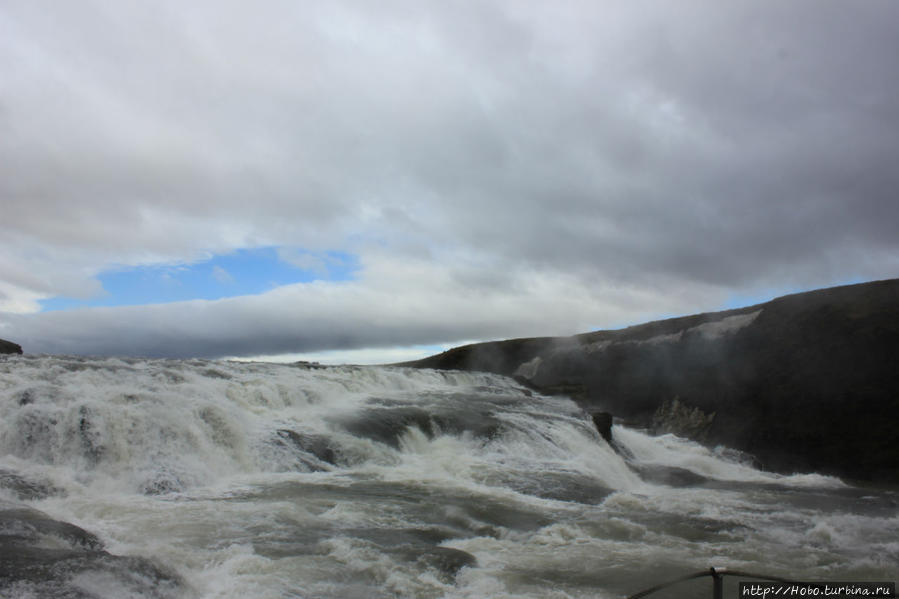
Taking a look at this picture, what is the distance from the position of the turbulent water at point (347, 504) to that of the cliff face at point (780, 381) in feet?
7.54

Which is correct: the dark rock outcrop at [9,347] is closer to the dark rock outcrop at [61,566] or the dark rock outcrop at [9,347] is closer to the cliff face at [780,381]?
the dark rock outcrop at [61,566]

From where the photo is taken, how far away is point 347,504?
26.2 feet

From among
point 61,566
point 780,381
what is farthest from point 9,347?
point 780,381

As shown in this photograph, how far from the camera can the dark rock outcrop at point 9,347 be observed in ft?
56.3

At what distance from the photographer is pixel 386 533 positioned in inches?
269

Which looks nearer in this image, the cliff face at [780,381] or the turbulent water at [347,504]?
the turbulent water at [347,504]

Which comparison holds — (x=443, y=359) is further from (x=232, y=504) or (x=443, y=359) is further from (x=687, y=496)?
(x=232, y=504)

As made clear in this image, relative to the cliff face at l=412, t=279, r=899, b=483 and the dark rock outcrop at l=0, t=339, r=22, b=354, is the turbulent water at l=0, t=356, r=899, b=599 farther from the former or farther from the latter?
the dark rock outcrop at l=0, t=339, r=22, b=354

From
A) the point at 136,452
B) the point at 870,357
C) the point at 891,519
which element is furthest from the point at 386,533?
the point at 870,357

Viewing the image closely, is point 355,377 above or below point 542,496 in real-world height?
above

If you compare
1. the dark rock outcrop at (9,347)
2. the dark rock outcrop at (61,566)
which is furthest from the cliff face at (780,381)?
the dark rock outcrop at (9,347)

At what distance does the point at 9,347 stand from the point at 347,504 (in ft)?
51.7

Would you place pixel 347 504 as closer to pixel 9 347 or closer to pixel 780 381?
pixel 9 347

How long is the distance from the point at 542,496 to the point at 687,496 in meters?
3.47
